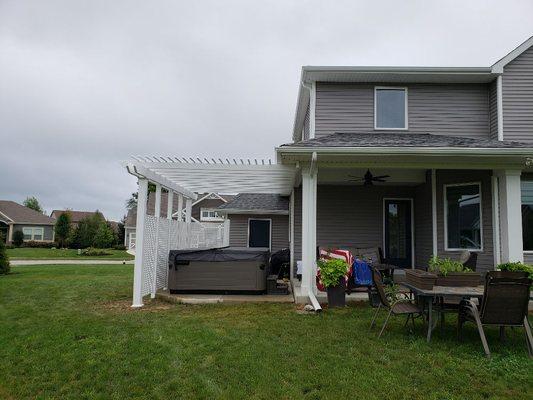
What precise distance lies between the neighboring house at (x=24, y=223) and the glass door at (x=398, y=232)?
123 feet

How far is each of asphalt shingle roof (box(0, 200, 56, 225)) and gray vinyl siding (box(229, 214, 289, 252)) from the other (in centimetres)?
2955

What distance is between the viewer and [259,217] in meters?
17.7

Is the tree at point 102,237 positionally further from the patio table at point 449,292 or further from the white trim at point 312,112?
the patio table at point 449,292

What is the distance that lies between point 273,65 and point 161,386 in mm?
13460

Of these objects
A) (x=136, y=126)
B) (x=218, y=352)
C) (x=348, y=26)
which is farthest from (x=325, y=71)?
(x=136, y=126)

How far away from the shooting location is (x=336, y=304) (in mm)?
6703

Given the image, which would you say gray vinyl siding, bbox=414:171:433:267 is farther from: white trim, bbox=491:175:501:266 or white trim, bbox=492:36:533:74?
white trim, bbox=492:36:533:74

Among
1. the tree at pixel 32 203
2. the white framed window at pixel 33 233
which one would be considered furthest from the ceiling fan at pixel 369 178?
the tree at pixel 32 203

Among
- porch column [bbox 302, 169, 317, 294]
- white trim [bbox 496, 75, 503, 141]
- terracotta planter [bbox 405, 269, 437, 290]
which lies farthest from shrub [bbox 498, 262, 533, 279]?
white trim [bbox 496, 75, 503, 141]

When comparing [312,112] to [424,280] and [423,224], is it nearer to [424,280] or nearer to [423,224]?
[423,224]

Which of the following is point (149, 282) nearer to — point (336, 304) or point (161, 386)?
point (336, 304)

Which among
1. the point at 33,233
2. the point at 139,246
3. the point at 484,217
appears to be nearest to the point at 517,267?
the point at 484,217

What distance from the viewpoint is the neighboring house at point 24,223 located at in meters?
35.9

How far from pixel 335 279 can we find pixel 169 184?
170 inches
